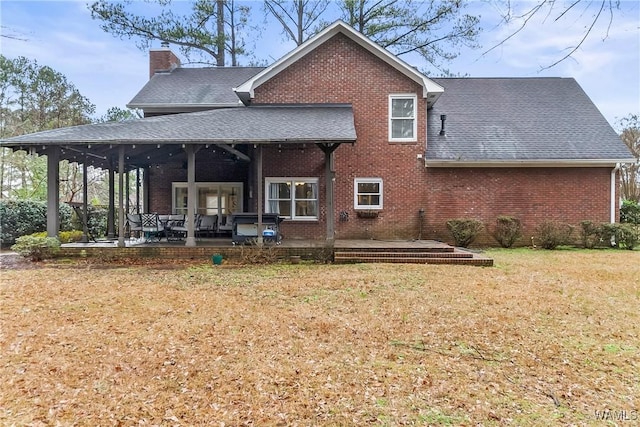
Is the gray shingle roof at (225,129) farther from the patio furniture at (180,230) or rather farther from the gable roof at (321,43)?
the patio furniture at (180,230)

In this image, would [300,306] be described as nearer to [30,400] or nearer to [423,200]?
[30,400]

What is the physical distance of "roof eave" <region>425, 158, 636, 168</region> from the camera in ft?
45.4

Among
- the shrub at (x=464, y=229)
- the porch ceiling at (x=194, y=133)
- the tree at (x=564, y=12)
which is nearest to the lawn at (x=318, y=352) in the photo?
the tree at (x=564, y=12)

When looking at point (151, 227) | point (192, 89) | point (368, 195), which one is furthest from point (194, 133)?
point (192, 89)

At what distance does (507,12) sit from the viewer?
312cm

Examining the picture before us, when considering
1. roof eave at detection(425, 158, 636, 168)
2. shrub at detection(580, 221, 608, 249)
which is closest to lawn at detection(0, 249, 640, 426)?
shrub at detection(580, 221, 608, 249)

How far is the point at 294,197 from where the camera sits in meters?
14.0

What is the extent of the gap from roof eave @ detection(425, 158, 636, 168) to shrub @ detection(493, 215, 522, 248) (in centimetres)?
183

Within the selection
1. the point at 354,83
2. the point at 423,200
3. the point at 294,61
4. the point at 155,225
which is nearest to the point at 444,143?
the point at 423,200

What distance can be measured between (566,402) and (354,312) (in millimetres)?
3014

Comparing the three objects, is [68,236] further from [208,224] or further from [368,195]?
[368,195]

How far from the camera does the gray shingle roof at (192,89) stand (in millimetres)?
15758

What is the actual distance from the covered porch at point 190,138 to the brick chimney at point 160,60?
675cm

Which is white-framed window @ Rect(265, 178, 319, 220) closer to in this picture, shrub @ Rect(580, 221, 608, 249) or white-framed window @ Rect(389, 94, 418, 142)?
white-framed window @ Rect(389, 94, 418, 142)
